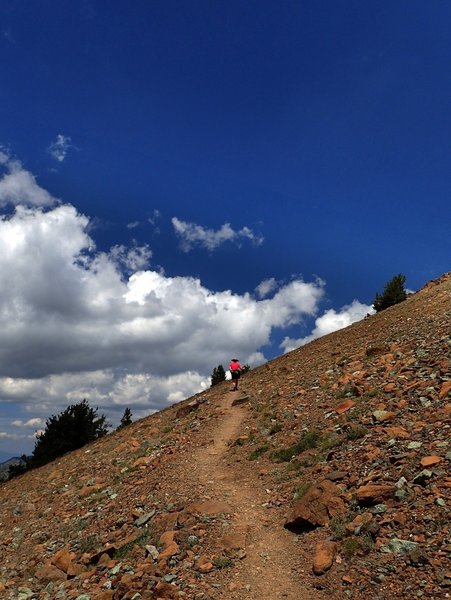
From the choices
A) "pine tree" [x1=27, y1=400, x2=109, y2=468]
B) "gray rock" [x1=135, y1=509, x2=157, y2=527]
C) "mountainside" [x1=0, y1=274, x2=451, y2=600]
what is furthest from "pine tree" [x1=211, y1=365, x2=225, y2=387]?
"gray rock" [x1=135, y1=509, x2=157, y2=527]

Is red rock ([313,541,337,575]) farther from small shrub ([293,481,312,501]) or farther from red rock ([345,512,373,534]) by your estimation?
small shrub ([293,481,312,501])

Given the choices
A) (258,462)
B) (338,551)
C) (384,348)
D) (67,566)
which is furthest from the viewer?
(384,348)

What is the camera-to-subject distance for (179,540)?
13109mm

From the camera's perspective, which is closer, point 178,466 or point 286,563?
point 286,563

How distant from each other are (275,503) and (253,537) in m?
1.86

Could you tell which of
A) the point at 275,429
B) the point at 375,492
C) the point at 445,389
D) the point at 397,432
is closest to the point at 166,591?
the point at 375,492

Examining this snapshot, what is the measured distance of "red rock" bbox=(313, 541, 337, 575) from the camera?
10529mm

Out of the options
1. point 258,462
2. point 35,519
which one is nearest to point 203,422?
point 258,462

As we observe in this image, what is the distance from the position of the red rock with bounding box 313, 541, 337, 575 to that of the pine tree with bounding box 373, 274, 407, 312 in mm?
40199

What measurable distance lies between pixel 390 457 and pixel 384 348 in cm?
1274

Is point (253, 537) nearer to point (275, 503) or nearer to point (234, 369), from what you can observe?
point (275, 503)

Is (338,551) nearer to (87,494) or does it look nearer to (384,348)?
(87,494)

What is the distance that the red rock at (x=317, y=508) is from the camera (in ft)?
40.6

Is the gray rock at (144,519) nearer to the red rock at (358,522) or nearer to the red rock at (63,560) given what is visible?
the red rock at (63,560)
